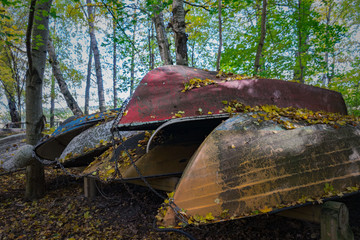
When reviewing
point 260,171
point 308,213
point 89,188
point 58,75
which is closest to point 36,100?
point 89,188

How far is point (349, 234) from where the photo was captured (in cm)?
177

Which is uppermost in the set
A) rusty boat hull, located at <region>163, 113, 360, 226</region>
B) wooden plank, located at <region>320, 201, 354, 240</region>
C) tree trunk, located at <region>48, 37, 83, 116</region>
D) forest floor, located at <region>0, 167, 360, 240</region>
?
tree trunk, located at <region>48, 37, 83, 116</region>

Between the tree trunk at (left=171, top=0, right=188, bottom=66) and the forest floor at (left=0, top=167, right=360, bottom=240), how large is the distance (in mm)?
3052

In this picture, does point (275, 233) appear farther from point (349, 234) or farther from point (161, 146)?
point (161, 146)

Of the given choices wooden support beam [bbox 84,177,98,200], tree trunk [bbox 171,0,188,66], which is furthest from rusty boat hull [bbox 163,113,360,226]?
tree trunk [bbox 171,0,188,66]

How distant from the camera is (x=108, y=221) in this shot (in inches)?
123

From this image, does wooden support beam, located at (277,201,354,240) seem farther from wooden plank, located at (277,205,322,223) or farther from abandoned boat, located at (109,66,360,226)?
abandoned boat, located at (109,66,360,226)

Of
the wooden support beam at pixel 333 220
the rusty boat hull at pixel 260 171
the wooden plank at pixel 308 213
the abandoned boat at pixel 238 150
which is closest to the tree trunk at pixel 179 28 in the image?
the abandoned boat at pixel 238 150

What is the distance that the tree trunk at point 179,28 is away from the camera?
15.0 ft

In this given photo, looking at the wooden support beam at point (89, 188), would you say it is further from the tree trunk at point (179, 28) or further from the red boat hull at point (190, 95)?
the tree trunk at point (179, 28)

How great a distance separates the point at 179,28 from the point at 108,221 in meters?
3.92

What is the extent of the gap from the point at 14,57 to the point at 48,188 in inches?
471

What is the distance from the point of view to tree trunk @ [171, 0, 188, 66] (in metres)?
4.58

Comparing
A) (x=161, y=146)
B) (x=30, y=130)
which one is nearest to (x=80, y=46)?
(x=30, y=130)
